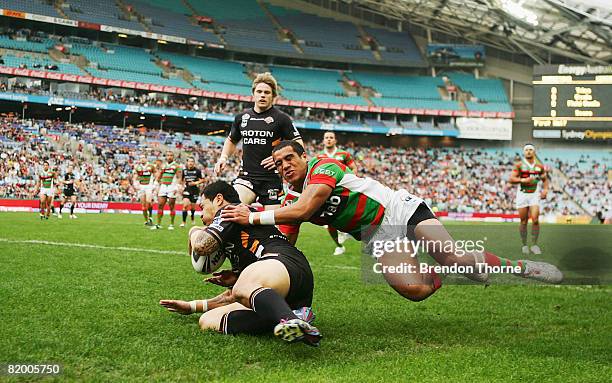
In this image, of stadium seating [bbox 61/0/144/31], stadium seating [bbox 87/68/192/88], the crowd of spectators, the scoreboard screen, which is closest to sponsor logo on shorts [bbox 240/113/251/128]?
the scoreboard screen

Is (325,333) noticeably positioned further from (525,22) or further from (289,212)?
(525,22)

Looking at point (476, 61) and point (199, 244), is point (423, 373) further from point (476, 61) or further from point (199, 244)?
point (476, 61)

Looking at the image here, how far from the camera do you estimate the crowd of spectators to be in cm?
3222

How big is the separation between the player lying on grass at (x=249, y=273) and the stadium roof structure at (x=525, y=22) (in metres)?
36.6

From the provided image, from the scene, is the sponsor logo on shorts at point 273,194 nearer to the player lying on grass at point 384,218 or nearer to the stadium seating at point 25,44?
the player lying on grass at point 384,218

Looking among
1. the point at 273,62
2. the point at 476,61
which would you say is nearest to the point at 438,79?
the point at 476,61

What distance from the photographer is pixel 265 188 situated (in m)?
6.92

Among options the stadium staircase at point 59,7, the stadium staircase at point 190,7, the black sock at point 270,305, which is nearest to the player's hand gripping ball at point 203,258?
the black sock at point 270,305

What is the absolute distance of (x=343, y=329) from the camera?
4.56m

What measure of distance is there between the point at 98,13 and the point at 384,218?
161 feet

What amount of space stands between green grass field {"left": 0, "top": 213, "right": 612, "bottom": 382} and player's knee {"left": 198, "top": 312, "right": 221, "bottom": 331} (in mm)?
93

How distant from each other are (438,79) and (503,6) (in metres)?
18.9

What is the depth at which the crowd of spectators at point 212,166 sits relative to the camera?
106ft

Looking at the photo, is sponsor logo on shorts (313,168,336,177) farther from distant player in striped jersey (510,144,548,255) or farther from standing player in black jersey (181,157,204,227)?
standing player in black jersey (181,157,204,227)
